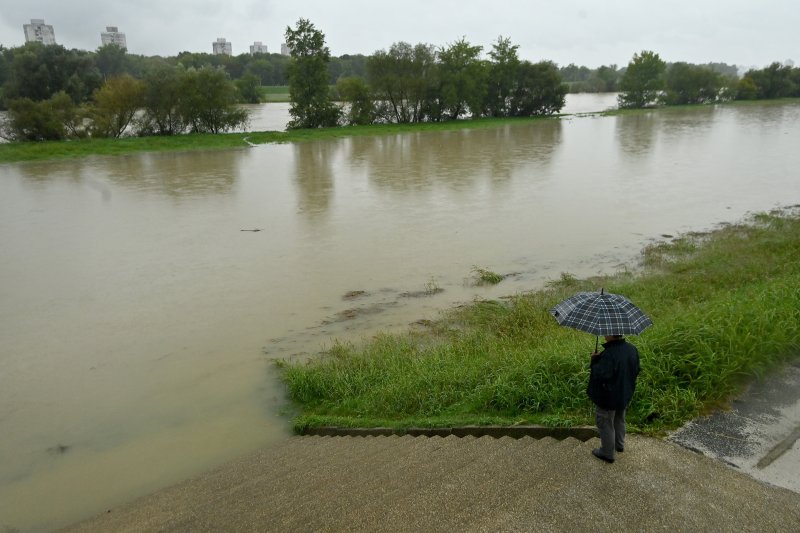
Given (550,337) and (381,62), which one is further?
(381,62)

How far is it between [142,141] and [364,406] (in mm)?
35566

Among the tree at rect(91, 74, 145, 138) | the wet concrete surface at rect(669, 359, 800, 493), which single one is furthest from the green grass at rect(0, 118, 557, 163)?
the wet concrete surface at rect(669, 359, 800, 493)

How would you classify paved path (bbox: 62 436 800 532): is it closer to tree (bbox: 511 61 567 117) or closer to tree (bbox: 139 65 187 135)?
tree (bbox: 139 65 187 135)

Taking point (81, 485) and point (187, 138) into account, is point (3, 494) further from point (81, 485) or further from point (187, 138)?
point (187, 138)

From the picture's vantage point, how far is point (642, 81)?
6719cm

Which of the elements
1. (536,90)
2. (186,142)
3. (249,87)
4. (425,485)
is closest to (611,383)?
(425,485)

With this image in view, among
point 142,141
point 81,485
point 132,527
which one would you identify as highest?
point 142,141

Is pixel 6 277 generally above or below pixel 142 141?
below

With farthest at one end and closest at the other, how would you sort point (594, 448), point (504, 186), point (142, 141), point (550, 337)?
point (142, 141) < point (504, 186) < point (550, 337) < point (594, 448)

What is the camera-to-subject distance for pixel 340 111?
4666 centimetres

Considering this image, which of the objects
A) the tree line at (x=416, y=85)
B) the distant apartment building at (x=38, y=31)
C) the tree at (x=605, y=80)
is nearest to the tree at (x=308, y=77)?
the tree line at (x=416, y=85)

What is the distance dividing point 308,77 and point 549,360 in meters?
42.0

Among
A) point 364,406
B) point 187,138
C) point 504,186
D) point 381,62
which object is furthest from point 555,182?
point 381,62

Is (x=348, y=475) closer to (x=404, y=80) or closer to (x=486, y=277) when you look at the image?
(x=486, y=277)
